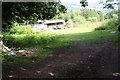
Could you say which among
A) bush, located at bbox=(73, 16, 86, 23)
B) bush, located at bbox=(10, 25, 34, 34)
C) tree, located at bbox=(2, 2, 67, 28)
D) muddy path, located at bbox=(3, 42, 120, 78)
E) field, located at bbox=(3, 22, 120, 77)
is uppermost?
bush, located at bbox=(73, 16, 86, 23)

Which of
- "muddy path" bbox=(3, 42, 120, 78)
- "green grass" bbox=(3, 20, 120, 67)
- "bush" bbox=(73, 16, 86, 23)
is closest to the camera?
"muddy path" bbox=(3, 42, 120, 78)

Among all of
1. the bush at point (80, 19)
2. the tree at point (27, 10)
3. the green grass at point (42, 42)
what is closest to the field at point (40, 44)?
the green grass at point (42, 42)

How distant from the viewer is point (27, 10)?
841 centimetres

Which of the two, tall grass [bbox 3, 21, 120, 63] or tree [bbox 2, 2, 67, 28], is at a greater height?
tree [bbox 2, 2, 67, 28]

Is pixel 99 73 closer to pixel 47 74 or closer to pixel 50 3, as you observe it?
pixel 47 74

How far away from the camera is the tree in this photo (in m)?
7.46

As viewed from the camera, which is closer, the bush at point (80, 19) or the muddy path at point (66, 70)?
the muddy path at point (66, 70)

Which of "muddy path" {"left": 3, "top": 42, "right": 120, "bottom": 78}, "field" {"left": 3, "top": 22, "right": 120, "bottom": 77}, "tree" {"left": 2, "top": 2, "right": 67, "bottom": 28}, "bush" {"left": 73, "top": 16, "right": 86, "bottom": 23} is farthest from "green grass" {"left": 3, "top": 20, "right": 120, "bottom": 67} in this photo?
"bush" {"left": 73, "top": 16, "right": 86, "bottom": 23}

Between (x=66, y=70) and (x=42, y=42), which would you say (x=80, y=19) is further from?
(x=66, y=70)

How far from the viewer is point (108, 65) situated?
5246 mm

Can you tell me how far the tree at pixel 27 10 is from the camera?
24.5 ft

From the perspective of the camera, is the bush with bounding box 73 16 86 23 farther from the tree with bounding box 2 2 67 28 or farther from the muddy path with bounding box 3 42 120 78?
the muddy path with bounding box 3 42 120 78

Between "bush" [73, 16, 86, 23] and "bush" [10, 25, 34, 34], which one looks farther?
"bush" [73, 16, 86, 23]

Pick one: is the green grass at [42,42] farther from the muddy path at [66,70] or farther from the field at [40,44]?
the muddy path at [66,70]
